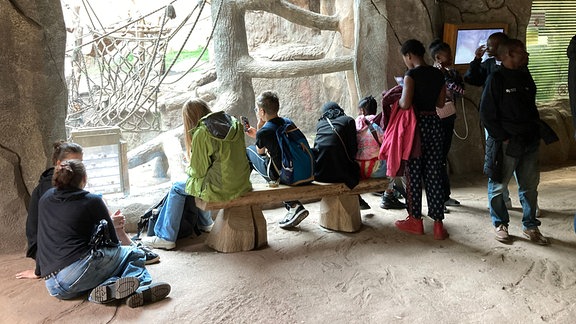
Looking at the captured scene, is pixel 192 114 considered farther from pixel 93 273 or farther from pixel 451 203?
pixel 451 203

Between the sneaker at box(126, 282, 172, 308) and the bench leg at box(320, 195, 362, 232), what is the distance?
1591 mm

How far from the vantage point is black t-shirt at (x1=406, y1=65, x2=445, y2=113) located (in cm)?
378

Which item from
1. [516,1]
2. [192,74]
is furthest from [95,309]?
[192,74]

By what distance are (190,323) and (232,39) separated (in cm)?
403

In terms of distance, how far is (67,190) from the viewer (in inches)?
117

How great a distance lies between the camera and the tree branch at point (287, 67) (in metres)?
6.16

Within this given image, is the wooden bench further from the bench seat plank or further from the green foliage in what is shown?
the green foliage

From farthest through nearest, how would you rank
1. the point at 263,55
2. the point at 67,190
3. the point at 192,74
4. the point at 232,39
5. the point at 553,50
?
the point at 192,74 < the point at 263,55 < the point at 553,50 < the point at 232,39 < the point at 67,190

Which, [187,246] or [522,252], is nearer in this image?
[522,252]

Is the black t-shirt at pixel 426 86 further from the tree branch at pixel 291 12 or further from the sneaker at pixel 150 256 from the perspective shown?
the tree branch at pixel 291 12

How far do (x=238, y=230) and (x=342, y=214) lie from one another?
2.85 ft

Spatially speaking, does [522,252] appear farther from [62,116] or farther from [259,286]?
[62,116]

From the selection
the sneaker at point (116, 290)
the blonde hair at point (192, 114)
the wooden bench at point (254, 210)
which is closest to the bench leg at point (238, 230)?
the wooden bench at point (254, 210)

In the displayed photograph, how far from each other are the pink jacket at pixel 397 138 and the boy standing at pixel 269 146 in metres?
0.79
